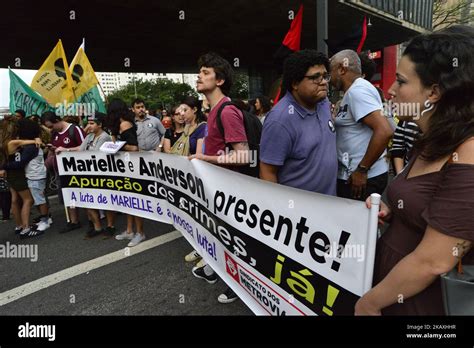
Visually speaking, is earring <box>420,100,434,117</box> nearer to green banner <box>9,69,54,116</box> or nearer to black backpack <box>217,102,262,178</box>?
black backpack <box>217,102,262,178</box>

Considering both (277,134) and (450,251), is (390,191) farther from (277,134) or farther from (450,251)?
(277,134)

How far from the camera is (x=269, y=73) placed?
24.3 m

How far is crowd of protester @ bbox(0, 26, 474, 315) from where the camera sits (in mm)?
1032

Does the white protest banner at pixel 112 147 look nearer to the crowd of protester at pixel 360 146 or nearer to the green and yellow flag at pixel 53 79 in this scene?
the crowd of protester at pixel 360 146

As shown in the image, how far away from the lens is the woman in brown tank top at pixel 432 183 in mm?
992

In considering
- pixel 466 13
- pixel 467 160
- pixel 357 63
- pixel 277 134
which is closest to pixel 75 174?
pixel 277 134

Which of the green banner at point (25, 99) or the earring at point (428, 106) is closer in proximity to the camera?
the earring at point (428, 106)

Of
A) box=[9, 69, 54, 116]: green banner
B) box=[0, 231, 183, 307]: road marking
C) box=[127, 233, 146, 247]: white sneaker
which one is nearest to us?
box=[0, 231, 183, 307]: road marking

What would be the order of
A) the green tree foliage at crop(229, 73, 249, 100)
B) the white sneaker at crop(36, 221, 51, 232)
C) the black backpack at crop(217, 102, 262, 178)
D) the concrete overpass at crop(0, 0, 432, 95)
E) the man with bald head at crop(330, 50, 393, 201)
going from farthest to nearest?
the green tree foliage at crop(229, 73, 249, 100) < the concrete overpass at crop(0, 0, 432, 95) < the white sneaker at crop(36, 221, 51, 232) < the black backpack at crop(217, 102, 262, 178) < the man with bald head at crop(330, 50, 393, 201)

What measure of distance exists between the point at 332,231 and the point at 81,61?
629 cm

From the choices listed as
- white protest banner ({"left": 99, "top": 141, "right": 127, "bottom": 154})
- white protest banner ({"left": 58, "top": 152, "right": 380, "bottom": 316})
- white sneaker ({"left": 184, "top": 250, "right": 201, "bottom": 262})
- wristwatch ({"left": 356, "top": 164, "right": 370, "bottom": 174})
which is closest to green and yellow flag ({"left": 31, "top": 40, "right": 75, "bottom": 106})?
white protest banner ({"left": 99, "top": 141, "right": 127, "bottom": 154})

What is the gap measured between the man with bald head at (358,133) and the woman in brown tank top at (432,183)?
1.19m

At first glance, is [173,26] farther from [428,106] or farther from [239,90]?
[239,90]

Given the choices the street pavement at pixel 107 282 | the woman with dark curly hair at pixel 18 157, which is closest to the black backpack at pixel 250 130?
the street pavement at pixel 107 282
